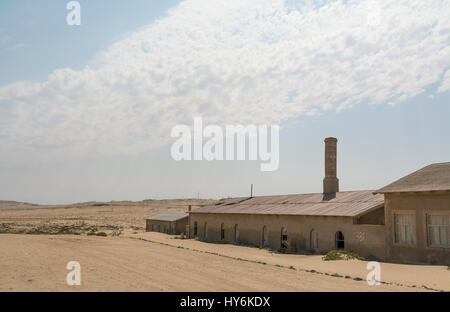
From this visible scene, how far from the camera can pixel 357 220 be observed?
938 inches

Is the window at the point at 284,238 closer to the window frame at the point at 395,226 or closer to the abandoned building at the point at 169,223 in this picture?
the window frame at the point at 395,226

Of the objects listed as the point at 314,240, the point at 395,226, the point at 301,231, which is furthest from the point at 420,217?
the point at 301,231

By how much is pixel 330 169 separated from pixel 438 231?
48.4ft

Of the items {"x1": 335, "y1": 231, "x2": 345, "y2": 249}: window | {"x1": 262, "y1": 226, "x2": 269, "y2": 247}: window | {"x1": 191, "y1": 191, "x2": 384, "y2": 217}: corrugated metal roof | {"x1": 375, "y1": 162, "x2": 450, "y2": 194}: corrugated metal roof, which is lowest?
{"x1": 262, "y1": 226, "x2": 269, "y2": 247}: window

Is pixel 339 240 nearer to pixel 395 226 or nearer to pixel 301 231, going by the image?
pixel 301 231

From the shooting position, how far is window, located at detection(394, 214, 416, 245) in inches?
794

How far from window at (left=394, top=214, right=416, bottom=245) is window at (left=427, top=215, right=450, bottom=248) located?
0.88 meters

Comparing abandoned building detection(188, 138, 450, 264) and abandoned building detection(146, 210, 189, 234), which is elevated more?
abandoned building detection(188, 138, 450, 264)

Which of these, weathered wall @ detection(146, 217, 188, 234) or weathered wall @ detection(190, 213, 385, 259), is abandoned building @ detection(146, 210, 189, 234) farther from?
weathered wall @ detection(190, 213, 385, 259)

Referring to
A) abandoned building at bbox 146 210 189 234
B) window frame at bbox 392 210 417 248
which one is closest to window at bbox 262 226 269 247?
window frame at bbox 392 210 417 248
